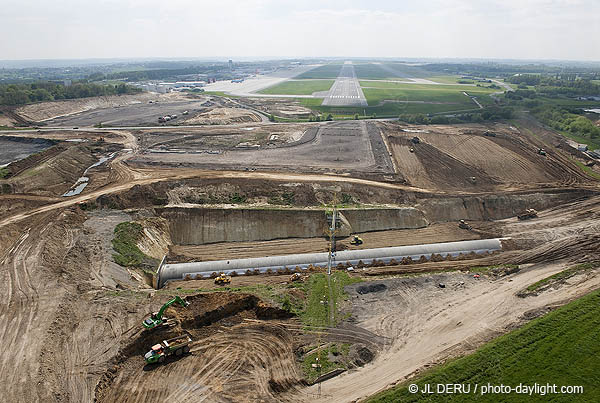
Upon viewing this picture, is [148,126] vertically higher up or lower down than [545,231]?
higher up

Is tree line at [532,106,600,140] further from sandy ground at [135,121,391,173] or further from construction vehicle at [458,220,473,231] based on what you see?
construction vehicle at [458,220,473,231]

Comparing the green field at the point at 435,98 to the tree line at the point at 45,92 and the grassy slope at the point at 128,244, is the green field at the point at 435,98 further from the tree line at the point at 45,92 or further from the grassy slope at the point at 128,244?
the grassy slope at the point at 128,244

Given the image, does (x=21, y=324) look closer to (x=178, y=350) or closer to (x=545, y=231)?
(x=178, y=350)

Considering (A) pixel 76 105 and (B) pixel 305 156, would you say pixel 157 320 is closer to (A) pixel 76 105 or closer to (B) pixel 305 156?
(B) pixel 305 156

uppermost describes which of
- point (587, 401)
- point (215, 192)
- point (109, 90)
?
point (109, 90)

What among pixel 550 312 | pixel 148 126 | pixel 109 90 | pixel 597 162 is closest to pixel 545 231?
pixel 550 312

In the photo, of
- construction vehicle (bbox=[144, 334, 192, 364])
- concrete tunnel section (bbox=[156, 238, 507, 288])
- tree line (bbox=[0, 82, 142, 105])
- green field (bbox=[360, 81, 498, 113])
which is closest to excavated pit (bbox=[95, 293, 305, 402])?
construction vehicle (bbox=[144, 334, 192, 364])

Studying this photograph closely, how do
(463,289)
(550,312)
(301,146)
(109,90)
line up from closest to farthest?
(550,312)
(463,289)
(301,146)
(109,90)
